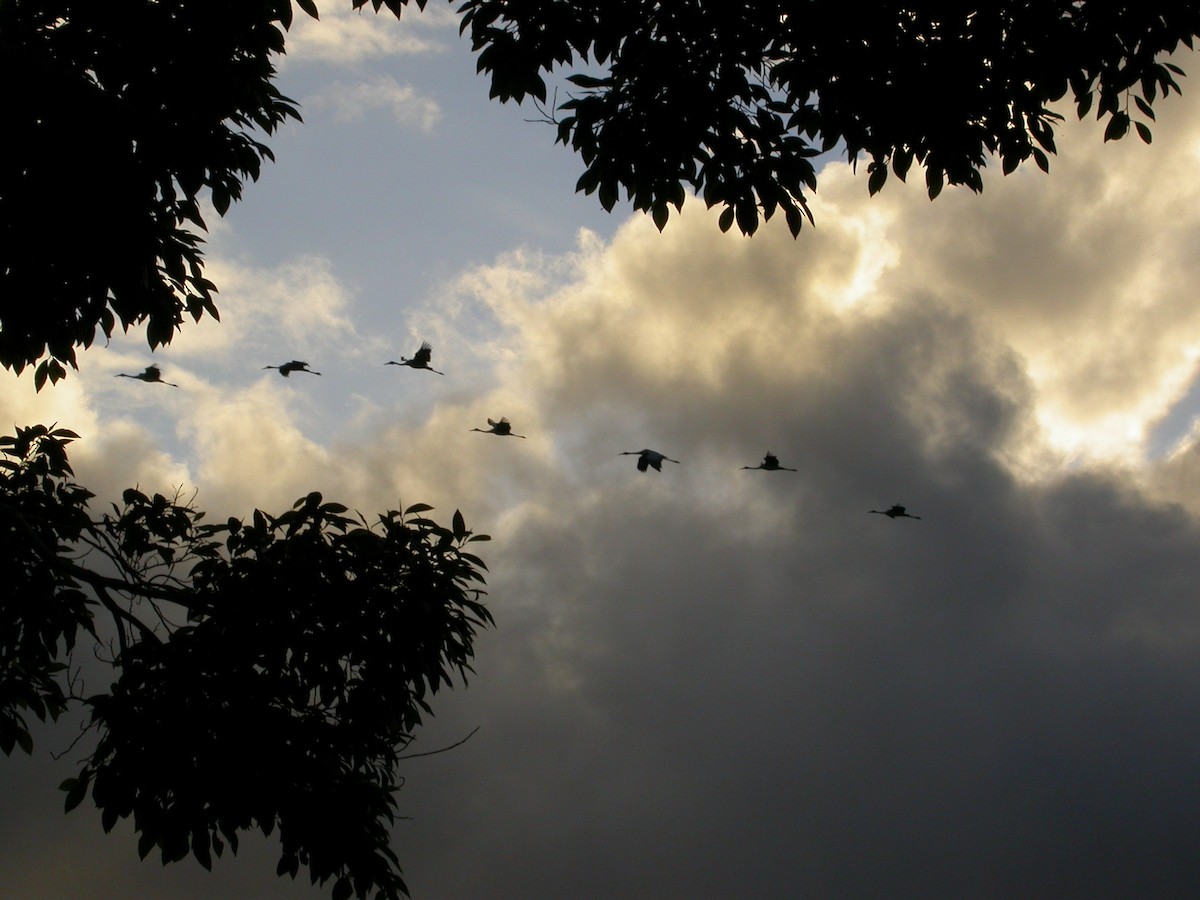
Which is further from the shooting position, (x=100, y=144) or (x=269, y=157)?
(x=269, y=157)

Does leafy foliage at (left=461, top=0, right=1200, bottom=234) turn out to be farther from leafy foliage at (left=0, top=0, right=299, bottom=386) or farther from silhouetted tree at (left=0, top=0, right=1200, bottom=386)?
leafy foliage at (left=0, top=0, right=299, bottom=386)

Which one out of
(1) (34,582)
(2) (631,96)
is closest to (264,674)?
(1) (34,582)

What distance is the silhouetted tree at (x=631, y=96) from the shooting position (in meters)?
4.63

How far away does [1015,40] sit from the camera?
182 inches

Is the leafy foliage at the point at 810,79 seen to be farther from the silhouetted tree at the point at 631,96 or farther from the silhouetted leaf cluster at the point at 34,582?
the silhouetted leaf cluster at the point at 34,582

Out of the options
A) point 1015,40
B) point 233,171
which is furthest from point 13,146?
point 1015,40

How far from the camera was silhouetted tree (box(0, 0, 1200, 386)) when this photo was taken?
4.63m

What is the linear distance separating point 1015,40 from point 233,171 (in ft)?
16.6

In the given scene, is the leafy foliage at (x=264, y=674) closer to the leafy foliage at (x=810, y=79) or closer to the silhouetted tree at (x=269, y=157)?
the silhouetted tree at (x=269, y=157)

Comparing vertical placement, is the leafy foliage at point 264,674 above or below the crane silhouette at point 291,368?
below

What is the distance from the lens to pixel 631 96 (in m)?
5.25

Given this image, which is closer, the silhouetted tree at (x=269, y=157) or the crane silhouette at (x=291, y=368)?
the silhouetted tree at (x=269, y=157)

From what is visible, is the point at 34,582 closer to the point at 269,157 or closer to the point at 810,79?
the point at 269,157

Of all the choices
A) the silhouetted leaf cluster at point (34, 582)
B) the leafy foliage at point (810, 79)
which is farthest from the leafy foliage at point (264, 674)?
the leafy foliage at point (810, 79)
